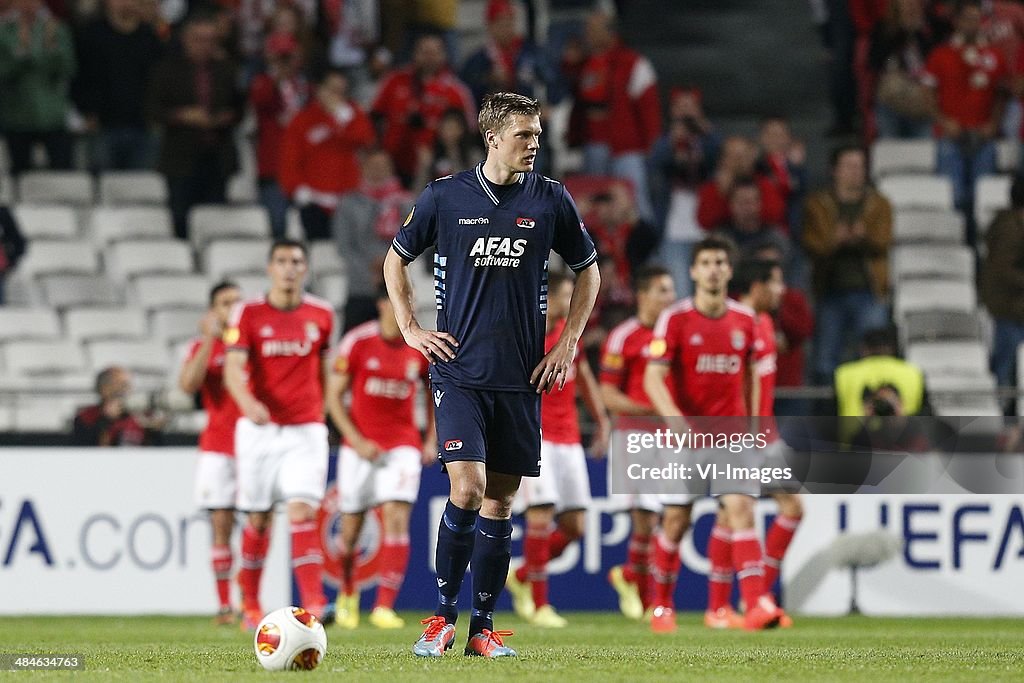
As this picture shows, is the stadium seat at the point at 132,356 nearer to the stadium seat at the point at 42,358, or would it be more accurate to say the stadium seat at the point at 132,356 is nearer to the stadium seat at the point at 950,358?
the stadium seat at the point at 42,358

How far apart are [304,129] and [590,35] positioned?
2.70 meters

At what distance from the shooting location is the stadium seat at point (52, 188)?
17797mm

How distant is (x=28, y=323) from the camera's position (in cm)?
1662

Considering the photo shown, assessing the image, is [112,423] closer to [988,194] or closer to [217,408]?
[217,408]

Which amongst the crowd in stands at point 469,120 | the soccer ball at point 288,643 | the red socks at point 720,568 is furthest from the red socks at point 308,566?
the crowd in stands at point 469,120

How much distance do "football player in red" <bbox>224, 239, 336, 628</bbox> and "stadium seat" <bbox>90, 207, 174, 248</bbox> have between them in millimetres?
6078

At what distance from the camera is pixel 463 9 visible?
19844 millimetres

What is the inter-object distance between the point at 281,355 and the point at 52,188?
6.80 metres

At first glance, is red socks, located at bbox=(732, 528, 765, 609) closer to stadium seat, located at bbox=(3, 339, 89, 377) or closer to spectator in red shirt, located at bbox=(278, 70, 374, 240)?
spectator in red shirt, located at bbox=(278, 70, 374, 240)

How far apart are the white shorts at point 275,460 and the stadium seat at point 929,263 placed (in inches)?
292

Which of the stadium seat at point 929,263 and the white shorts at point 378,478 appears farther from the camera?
the stadium seat at point 929,263

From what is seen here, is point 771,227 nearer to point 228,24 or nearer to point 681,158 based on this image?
point 681,158

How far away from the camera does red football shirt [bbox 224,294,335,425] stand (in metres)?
11.8

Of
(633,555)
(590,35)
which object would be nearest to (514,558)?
(633,555)
